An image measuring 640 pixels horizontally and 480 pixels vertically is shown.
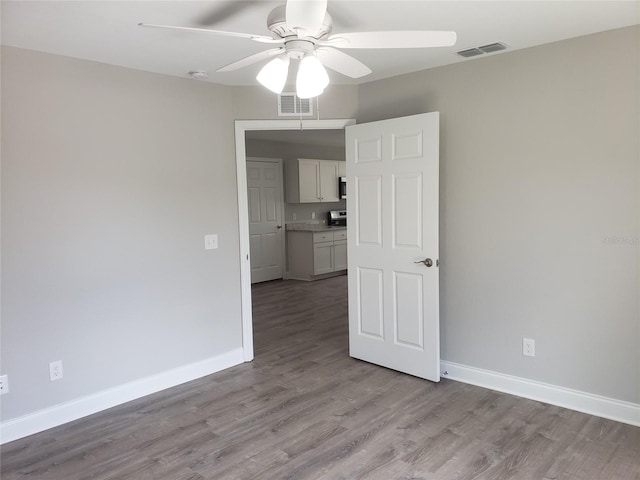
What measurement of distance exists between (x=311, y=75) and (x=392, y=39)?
36cm

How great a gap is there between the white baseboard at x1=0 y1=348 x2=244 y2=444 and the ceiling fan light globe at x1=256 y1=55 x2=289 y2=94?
2.43 metres

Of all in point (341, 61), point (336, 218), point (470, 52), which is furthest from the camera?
point (336, 218)

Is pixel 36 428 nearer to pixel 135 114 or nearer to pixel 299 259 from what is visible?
pixel 135 114

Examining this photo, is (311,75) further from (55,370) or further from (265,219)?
(265,219)

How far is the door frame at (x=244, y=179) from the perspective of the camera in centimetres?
381

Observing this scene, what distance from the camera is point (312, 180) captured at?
785 centimetres

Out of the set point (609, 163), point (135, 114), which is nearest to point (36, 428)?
point (135, 114)

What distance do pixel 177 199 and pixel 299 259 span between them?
4.33 meters

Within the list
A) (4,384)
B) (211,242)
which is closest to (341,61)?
(211,242)

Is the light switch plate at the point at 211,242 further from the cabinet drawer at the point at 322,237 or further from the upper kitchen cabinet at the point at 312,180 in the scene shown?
the upper kitchen cabinet at the point at 312,180

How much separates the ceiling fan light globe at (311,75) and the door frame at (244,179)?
1882mm

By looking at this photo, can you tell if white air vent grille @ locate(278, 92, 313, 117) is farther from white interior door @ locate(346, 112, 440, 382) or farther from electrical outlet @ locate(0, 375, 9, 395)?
electrical outlet @ locate(0, 375, 9, 395)

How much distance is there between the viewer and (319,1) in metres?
1.54

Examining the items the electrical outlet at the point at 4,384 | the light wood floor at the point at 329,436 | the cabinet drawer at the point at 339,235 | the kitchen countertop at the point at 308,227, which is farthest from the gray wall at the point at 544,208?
the cabinet drawer at the point at 339,235
